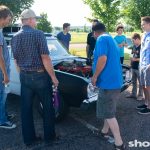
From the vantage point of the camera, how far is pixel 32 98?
4.82 metres

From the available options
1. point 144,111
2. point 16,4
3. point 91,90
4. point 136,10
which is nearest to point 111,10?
point 136,10

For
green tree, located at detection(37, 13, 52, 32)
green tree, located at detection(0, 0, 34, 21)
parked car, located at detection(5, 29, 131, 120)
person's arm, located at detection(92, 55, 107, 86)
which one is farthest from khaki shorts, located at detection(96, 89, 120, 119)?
green tree, located at detection(37, 13, 52, 32)

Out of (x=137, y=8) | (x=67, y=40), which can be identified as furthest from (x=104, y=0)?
(x=67, y=40)

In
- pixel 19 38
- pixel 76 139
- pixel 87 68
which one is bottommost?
pixel 76 139

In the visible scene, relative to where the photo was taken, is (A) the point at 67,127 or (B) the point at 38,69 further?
(A) the point at 67,127

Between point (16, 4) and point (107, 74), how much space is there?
10.8 metres

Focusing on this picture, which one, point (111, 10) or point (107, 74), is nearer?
point (107, 74)

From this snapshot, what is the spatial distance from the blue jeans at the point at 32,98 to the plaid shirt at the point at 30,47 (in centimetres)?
15

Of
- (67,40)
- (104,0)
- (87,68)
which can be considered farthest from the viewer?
(104,0)

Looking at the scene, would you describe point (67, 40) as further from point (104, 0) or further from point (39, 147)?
point (104, 0)

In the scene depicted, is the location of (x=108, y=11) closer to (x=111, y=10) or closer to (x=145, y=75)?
(x=111, y=10)

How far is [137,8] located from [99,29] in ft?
53.7

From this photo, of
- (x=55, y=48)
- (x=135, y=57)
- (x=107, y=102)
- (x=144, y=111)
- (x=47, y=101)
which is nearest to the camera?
(x=107, y=102)

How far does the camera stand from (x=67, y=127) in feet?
18.8
